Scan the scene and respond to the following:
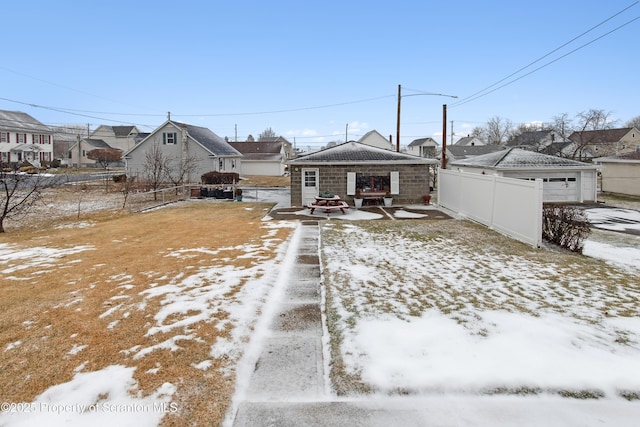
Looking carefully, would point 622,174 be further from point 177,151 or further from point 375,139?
point 375,139

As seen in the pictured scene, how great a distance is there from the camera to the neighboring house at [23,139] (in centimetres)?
5212

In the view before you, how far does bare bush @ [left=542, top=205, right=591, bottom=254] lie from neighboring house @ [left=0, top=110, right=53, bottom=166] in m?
58.2

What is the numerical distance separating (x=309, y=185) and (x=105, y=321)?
15.6m

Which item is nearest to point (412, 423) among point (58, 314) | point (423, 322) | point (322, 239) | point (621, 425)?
point (621, 425)

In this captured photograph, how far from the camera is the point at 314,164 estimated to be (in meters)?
20.5

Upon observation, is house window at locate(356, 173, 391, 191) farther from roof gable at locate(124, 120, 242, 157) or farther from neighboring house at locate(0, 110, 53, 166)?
neighboring house at locate(0, 110, 53, 166)

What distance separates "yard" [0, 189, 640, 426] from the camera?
4074 millimetres

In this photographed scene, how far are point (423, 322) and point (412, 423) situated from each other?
2.26 meters

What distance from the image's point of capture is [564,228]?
11094 mm

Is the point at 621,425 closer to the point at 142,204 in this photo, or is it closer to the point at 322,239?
the point at 322,239

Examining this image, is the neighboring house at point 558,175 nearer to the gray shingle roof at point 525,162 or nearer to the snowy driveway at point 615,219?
the gray shingle roof at point 525,162

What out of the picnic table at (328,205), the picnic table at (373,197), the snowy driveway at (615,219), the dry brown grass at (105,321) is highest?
the picnic table at (373,197)

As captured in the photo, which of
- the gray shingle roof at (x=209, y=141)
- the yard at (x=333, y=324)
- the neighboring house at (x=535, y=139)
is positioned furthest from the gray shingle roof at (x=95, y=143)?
the neighboring house at (x=535, y=139)

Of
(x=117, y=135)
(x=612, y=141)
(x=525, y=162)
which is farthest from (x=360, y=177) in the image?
(x=117, y=135)
